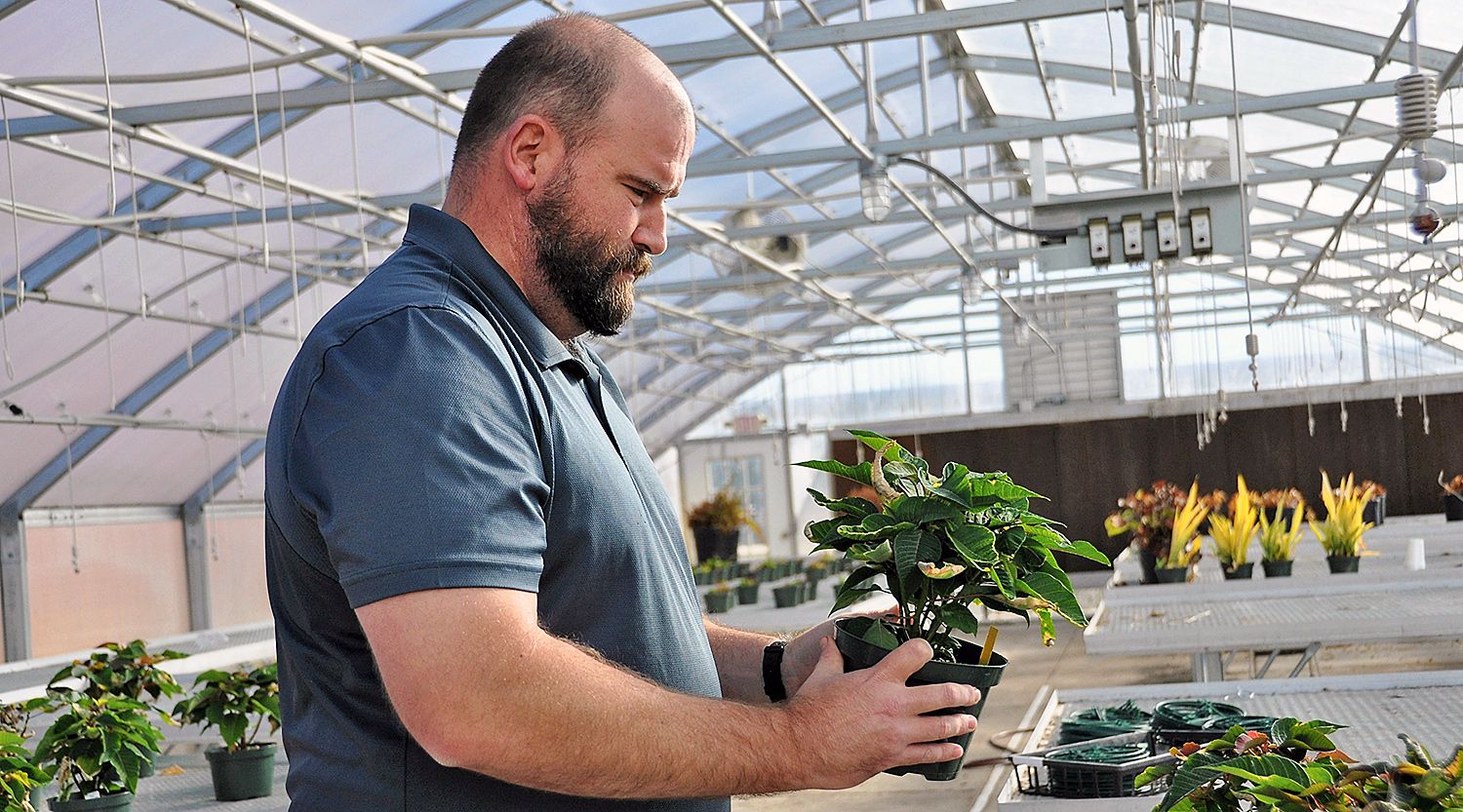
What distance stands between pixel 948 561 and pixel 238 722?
7.37ft

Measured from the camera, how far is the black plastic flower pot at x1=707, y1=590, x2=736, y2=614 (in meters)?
7.70

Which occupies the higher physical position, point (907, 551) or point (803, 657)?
point (907, 551)

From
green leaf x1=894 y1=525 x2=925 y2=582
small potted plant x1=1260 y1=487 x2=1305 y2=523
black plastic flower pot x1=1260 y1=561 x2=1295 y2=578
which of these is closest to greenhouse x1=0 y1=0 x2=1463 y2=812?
green leaf x1=894 y1=525 x2=925 y2=582

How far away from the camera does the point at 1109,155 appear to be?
45.8ft

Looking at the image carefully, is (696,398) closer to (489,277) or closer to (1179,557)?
(1179,557)

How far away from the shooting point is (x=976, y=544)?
1330 millimetres

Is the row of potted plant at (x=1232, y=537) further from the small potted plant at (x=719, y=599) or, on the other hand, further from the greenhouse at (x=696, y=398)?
the small potted plant at (x=719, y=599)

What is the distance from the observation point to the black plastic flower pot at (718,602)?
25.3ft

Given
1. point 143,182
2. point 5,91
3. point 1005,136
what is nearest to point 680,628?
point 5,91

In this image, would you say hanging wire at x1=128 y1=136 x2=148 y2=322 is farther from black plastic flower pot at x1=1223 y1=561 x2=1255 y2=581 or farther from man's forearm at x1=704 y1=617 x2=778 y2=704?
black plastic flower pot at x1=1223 y1=561 x2=1255 y2=581

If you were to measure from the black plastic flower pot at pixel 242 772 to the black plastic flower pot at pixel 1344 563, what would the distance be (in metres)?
4.71

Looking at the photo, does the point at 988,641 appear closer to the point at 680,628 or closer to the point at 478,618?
the point at 680,628

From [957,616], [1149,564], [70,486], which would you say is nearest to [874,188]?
[1149,564]

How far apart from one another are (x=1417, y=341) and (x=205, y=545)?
51.2 ft
